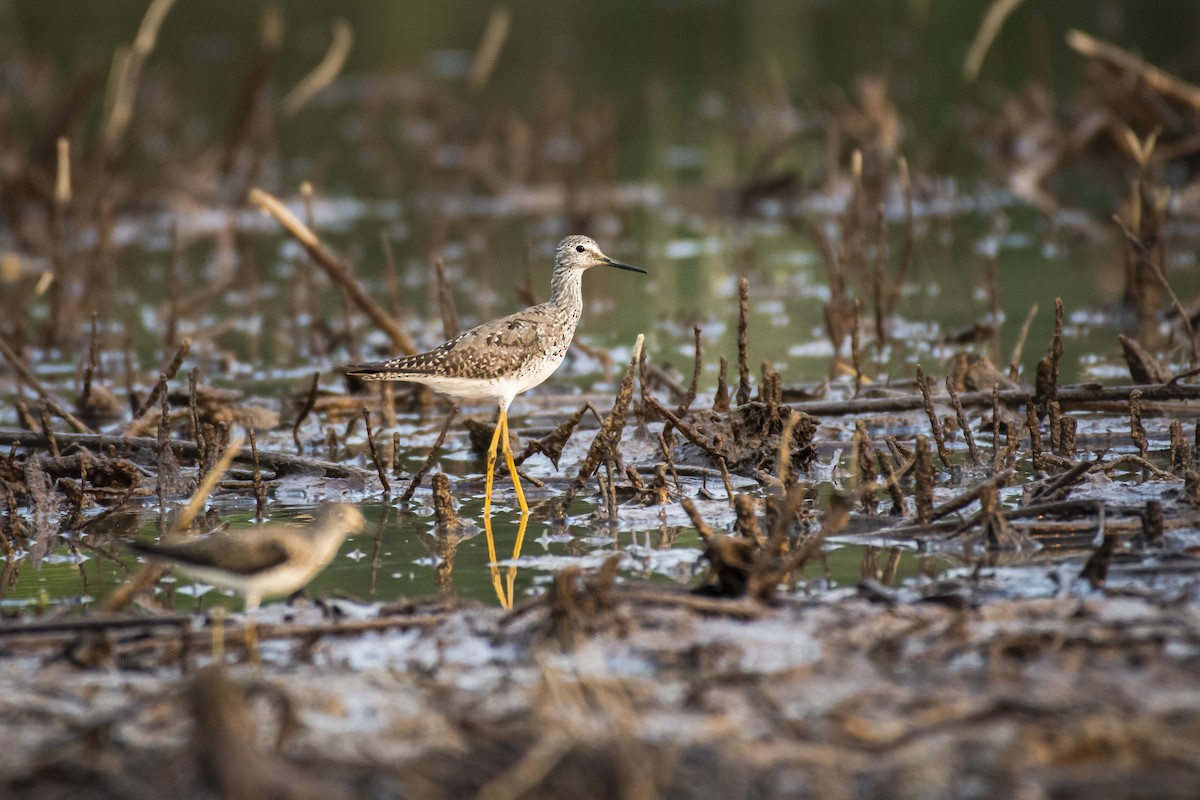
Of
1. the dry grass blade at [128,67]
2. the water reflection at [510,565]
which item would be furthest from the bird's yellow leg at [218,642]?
the dry grass blade at [128,67]

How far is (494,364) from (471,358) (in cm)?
11

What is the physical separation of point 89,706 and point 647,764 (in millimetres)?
1618

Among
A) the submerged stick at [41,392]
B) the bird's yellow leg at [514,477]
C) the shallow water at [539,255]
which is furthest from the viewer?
the submerged stick at [41,392]

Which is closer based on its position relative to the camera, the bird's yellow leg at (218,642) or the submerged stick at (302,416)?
the bird's yellow leg at (218,642)

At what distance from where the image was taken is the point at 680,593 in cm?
464

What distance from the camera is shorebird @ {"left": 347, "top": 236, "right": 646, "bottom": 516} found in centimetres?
665

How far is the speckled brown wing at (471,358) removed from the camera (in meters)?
6.66

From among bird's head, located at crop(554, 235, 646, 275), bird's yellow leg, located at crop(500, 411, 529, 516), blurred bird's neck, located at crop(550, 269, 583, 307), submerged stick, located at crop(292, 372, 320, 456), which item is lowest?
bird's yellow leg, located at crop(500, 411, 529, 516)

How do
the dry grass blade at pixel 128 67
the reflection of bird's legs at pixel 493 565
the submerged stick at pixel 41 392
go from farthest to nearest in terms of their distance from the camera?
the dry grass blade at pixel 128 67 → the submerged stick at pixel 41 392 → the reflection of bird's legs at pixel 493 565

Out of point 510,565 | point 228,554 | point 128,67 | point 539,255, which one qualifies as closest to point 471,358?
point 510,565

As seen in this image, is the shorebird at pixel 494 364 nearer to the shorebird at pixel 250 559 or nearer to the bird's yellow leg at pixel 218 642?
the shorebird at pixel 250 559

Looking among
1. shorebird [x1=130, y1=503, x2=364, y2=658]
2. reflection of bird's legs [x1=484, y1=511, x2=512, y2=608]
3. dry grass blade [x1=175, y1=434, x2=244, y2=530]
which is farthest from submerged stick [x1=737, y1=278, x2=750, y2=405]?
shorebird [x1=130, y1=503, x2=364, y2=658]

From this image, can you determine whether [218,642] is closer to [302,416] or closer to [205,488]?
[205,488]

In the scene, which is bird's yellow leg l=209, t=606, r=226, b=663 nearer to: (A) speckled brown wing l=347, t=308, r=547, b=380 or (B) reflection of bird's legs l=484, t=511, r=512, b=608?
(B) reflection of bird's legs l=484, t=511, r=512, b=608
